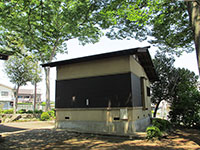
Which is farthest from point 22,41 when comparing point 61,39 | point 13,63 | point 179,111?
point 179,111

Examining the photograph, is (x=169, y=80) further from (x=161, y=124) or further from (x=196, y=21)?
(x=196, y=21)

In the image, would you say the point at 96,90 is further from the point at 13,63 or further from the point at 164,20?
the point at 13,63

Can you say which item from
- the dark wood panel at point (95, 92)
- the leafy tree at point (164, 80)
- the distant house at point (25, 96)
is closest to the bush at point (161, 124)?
the dark wood panel at point (95, 92)

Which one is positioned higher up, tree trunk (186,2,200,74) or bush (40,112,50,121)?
tree trunk (186,2,200,74)

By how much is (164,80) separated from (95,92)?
1297 cm

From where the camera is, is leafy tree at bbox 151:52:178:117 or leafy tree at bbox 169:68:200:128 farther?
leafy tree at bbox 151:52:178:117

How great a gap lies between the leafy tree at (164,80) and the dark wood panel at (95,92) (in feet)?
40.1

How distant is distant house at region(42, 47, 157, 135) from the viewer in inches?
412

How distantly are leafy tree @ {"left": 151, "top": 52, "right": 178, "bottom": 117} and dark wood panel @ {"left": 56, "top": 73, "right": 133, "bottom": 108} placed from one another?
40.1ft

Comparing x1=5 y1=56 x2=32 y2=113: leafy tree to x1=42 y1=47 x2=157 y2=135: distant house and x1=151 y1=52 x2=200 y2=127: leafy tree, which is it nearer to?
x1=42 y1=47 x2=157 y2=135: distant house

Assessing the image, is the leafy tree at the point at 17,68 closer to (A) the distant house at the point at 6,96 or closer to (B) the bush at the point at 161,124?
(B) the bush at the point at 161,124

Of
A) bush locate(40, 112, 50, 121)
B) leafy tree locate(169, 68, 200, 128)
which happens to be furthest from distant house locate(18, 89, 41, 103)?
leafy tree locate(169, 68, 200, 128)

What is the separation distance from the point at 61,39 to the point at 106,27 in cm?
854

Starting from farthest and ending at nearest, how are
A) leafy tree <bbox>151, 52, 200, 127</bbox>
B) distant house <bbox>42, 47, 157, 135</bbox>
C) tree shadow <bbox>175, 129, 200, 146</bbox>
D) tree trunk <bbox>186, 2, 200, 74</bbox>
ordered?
leafy tree <bbox>151, 52, 200, 127</bbox>
distant house <bbox>42, 47, 157, 135</bbox>
tree shadow <bbox>175, 129, 200, 146</bbox>
tree trunk <bbox>186, 2, 200, 74</bbox>
